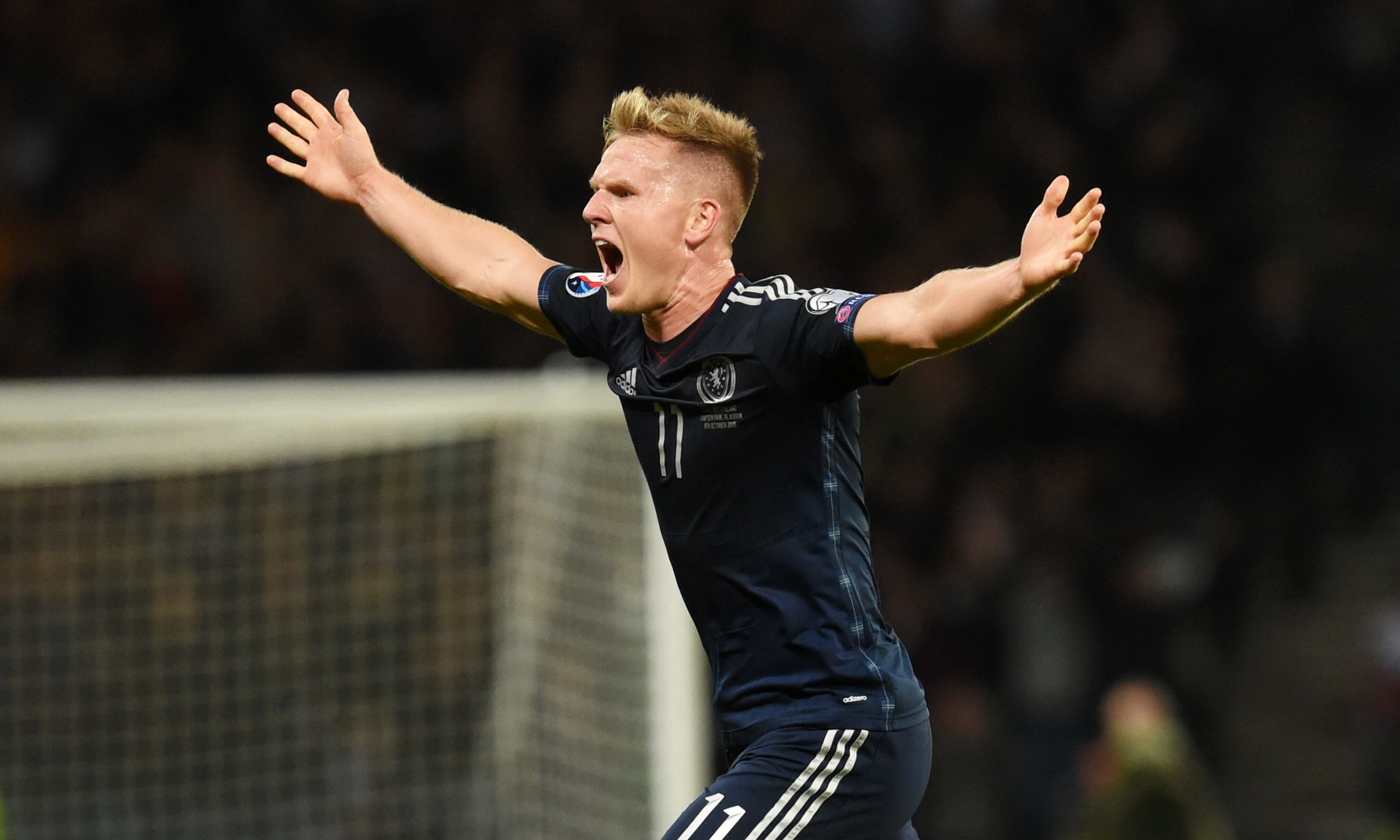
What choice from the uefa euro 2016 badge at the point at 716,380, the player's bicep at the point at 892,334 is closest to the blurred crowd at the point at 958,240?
the uefa euro 2016 badge at the point at 716,380

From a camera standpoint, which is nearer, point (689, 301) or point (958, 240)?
point (689, 301)

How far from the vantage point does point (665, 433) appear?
11.5 feet

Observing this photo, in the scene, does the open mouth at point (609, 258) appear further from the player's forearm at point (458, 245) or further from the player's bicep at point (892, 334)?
the player's bicep at point (892, 334)

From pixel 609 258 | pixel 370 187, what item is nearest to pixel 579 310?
pixel 609 258

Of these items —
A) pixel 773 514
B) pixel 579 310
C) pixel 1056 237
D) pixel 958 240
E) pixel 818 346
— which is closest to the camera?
pixel 1056 237

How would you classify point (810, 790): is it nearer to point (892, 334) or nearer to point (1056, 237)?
point (892, 334)

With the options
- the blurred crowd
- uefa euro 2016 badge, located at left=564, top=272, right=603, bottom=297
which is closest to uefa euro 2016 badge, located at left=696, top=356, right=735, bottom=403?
uefa euro 2016 badge, located at left=564, top=272, right=603, bottom=297

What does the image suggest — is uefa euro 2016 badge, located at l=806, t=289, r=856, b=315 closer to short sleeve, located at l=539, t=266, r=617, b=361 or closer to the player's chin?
the player's chin

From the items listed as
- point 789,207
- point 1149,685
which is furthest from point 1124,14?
point 1149,685

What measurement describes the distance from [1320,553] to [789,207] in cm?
408

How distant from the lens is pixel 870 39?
1239cm

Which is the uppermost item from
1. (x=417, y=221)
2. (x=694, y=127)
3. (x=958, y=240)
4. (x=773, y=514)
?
(x=958, y=240)

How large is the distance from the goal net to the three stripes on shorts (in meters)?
4.00

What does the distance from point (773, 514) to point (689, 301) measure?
48 cm
